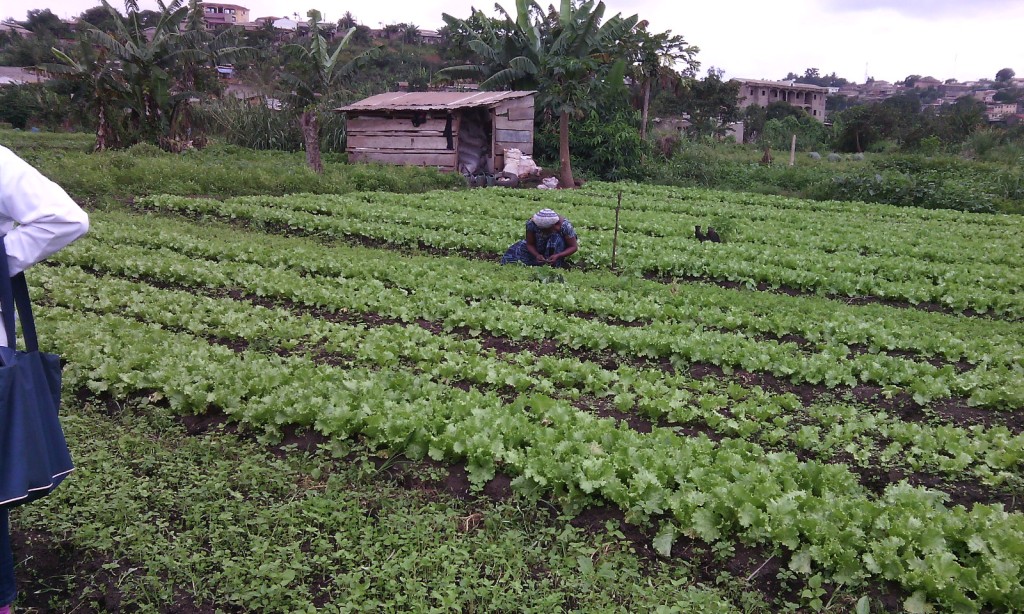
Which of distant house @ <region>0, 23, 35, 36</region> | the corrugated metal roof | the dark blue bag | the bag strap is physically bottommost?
the dark blue bag

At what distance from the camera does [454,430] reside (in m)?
5.27

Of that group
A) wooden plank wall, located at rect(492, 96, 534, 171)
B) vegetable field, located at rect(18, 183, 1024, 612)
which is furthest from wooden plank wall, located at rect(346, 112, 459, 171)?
vegetable field, located at rect(18, 183, 1024, 612)

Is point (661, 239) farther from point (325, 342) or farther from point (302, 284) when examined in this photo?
point (325, 342)

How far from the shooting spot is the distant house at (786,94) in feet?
213

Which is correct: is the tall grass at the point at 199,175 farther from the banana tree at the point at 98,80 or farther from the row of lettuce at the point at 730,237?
the row of lettuce at the point at 730,237

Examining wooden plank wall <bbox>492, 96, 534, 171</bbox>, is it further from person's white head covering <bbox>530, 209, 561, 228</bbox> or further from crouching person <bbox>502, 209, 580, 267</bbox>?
person's white head covering <bbox>530, 209, 561, 228</bbox>

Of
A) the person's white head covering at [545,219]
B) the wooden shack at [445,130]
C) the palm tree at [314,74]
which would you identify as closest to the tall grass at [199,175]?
the palm tree at [314,74]

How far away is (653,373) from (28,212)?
204 inches

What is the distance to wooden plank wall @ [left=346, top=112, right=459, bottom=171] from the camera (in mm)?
26078

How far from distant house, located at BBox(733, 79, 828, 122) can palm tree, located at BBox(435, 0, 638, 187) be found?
132 feet

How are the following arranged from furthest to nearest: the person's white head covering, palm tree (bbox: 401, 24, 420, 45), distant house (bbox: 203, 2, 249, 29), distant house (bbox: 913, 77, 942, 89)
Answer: distant house (bbox: 913, 77, 942, 89)
distant house (bbox: 203, 2, 249, 29)
palm tree (bbox: 401, 24, 420, 45)
the person's white head covering

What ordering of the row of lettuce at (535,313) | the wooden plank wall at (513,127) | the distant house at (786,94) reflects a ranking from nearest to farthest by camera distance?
1. the row of lettuce at (535,313)
2. the wooden plank wall at (513,127)
3. the distant house at (786,94)

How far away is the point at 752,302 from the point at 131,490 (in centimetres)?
792

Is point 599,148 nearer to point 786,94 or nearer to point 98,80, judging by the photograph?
point 98,80
